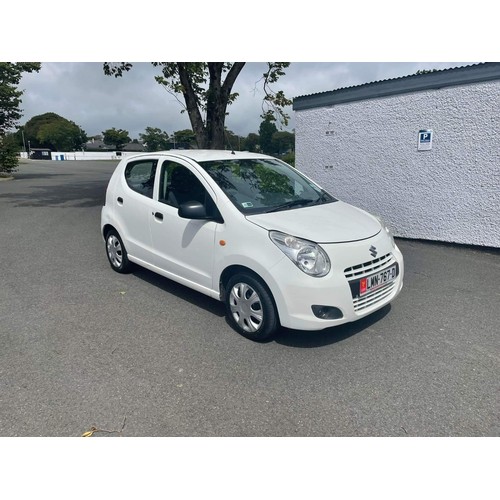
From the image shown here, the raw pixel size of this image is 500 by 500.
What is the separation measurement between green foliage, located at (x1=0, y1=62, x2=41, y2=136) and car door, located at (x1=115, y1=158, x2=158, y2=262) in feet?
80.4

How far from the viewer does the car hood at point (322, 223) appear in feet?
10.1

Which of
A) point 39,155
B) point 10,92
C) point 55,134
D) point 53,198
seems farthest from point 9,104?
point 55,134

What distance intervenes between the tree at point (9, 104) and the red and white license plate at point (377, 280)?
87.4ft

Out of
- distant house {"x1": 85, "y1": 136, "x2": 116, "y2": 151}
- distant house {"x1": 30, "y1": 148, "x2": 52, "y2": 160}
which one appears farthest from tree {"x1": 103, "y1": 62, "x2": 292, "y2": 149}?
distant house {"x1": 85, "y1": 136, "x2": 116, "y2": 151}

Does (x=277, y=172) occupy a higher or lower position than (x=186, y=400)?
higher

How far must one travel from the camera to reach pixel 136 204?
4332mm

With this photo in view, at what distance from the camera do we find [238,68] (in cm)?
966

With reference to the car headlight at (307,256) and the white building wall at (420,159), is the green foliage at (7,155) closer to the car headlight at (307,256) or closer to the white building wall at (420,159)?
the white building wall at (420,159)

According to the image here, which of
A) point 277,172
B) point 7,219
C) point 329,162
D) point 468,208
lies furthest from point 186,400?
point 7,219

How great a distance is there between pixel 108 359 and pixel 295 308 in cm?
160

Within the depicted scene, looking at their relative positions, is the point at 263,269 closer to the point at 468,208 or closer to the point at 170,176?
the point at 170,176

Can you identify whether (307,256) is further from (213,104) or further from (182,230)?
(213,104)

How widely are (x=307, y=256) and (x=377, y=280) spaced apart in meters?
0.74

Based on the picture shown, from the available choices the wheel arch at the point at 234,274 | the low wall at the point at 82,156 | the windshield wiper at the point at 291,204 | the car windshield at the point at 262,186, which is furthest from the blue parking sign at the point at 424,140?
the low wall at the point at 82,156
